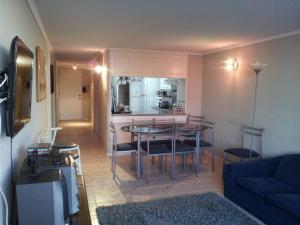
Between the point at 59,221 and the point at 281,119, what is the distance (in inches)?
137

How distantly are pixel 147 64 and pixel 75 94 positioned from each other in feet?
21.8

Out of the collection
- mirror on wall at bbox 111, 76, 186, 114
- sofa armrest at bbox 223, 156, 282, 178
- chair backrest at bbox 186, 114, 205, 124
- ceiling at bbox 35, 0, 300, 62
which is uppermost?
ceiling at bbox 35, 0, 300, 62

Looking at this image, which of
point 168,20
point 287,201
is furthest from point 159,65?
point 287,201

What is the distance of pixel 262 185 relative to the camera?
3.10 metres

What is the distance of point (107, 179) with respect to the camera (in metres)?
4.21

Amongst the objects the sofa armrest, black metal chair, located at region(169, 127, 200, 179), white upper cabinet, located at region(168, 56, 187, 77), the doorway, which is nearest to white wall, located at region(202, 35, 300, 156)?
the sofa armrest

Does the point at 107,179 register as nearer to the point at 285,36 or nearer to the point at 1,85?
the point at 1,85

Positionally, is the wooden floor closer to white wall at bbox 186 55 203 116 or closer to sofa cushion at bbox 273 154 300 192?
sofa cushion at bbox 273 154 300 192

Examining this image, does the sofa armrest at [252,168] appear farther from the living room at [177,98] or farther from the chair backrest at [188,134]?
the chair backrest at [188,134]

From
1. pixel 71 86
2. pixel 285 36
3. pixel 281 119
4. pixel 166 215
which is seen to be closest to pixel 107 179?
pixel 166 215

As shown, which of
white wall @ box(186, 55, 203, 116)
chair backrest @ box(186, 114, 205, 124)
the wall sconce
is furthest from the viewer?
white wall @ box(186, 55, 203, 116)

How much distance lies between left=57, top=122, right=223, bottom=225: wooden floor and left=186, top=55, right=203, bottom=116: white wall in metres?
1.29

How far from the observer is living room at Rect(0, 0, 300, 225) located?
2.54 m

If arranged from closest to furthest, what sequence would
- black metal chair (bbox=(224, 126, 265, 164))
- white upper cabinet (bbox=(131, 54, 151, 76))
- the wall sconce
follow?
black metal chair (bbox=(224, 126, 265, 164)) → the wall sconce → white upper cabinet (bbox=(131, 54, 151, 76))
